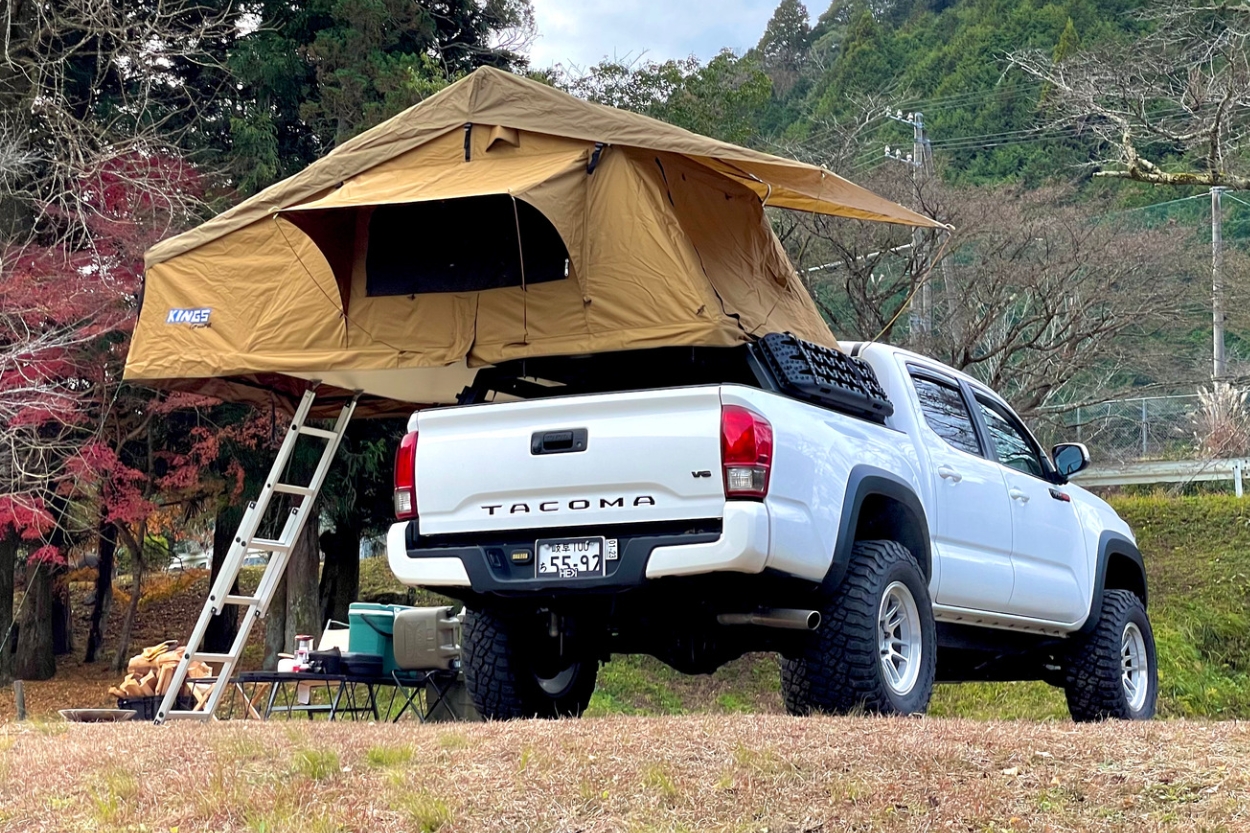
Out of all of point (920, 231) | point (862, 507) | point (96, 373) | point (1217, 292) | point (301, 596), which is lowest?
point (301, 596)

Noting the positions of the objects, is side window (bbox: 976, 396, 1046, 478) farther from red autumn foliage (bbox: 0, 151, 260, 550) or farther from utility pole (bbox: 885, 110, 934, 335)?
utility pole (bbox: 885, 110, 934, 335)

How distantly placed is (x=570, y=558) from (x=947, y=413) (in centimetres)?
272

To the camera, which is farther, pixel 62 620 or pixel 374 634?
pixel 62 620

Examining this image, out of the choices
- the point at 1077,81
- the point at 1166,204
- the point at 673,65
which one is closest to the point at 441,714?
the point at 1077,81

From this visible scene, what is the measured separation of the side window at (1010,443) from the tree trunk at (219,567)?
1159 cm

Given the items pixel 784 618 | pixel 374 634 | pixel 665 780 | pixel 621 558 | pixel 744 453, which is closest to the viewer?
pixel 665 780

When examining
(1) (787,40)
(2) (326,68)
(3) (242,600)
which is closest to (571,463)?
(3) (242,600)

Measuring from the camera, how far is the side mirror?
8.64 metres

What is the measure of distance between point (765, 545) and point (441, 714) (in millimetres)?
5627

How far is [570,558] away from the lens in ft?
20.7

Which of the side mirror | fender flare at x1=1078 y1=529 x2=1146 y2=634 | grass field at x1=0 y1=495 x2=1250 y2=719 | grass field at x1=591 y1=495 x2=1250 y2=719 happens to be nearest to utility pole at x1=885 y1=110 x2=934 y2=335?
grass field at x1=0 y1=495 x2=1250 y2=719

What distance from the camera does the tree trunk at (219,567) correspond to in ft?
63.5

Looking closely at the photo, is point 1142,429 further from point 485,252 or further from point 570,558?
point 570,558

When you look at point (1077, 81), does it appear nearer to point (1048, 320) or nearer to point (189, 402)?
point (1048, 320)
